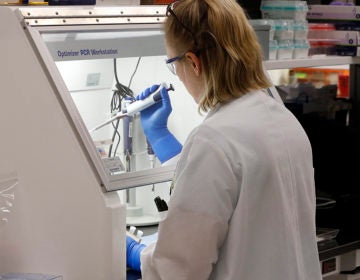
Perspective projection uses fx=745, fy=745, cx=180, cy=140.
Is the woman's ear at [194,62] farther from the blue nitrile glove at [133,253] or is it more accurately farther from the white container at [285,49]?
the white container at [285,49]

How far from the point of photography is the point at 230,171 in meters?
1.60

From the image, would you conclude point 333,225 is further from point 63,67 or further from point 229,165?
point 229,165

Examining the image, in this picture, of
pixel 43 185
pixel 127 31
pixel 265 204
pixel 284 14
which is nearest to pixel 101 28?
pixel 127 31

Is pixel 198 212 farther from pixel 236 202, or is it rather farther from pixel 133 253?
pixel 133 253

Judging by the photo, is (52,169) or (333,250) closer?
(52,169)

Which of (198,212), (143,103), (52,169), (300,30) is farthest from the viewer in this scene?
(300,30)

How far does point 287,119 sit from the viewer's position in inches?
68.2

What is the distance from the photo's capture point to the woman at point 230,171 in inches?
63.3

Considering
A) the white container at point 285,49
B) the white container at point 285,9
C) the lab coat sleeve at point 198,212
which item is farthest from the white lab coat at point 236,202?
the white container at point 285,9

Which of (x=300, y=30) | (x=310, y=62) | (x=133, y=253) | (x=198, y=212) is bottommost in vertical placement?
(x=133, y=253)

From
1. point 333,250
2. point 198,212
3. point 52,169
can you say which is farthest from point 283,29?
point 198,212

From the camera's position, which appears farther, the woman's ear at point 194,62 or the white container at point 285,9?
the white container at point 285,9

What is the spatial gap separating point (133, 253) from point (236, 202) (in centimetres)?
61

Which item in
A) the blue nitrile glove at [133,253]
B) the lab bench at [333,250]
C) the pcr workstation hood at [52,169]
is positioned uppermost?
the pcr workstation hood at [52,169]
